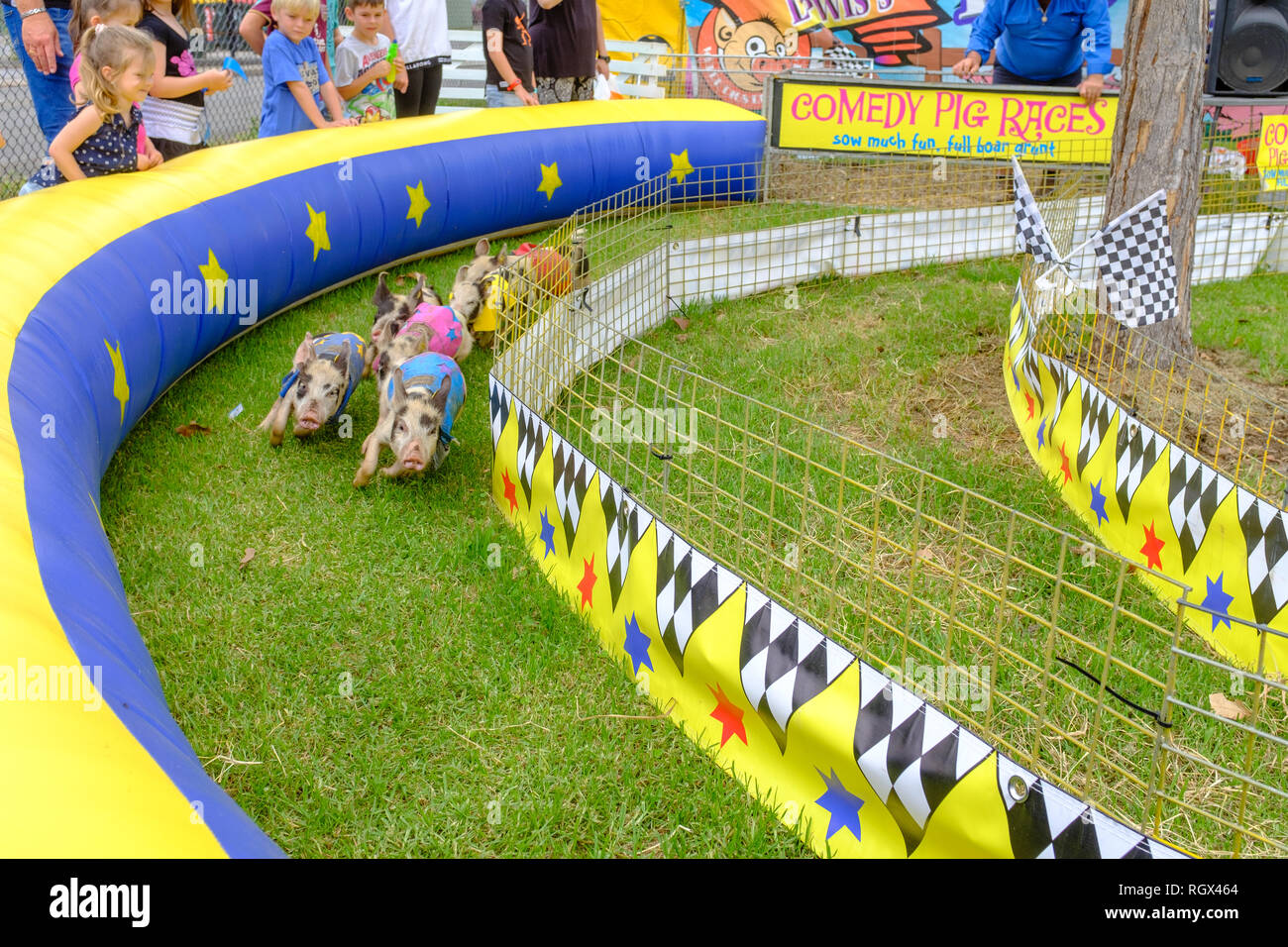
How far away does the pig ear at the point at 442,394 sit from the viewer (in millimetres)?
4430

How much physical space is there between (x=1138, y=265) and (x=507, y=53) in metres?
6.41

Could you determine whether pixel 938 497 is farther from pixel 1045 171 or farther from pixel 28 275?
pixel 1045 171

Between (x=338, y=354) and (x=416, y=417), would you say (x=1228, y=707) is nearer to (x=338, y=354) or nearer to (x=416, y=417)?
(x=416, y=417)

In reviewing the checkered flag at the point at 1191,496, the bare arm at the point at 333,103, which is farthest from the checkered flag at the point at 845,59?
the checkered flag at the point at 1191,496

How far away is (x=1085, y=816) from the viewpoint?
2154mm

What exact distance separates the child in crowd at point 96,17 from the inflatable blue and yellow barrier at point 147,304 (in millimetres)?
519

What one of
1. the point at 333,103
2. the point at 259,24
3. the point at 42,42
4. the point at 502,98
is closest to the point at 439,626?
the point at 42,42

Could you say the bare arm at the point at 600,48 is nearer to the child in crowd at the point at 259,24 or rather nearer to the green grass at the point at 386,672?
the child in crowd at the point at 259,24

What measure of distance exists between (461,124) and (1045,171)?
498 cm

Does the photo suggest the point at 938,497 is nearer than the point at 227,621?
No

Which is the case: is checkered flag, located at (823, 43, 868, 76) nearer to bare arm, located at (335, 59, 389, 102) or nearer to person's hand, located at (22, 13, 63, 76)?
bare arm, located at (335, 59, 389, 102)

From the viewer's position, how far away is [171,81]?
641 cm
